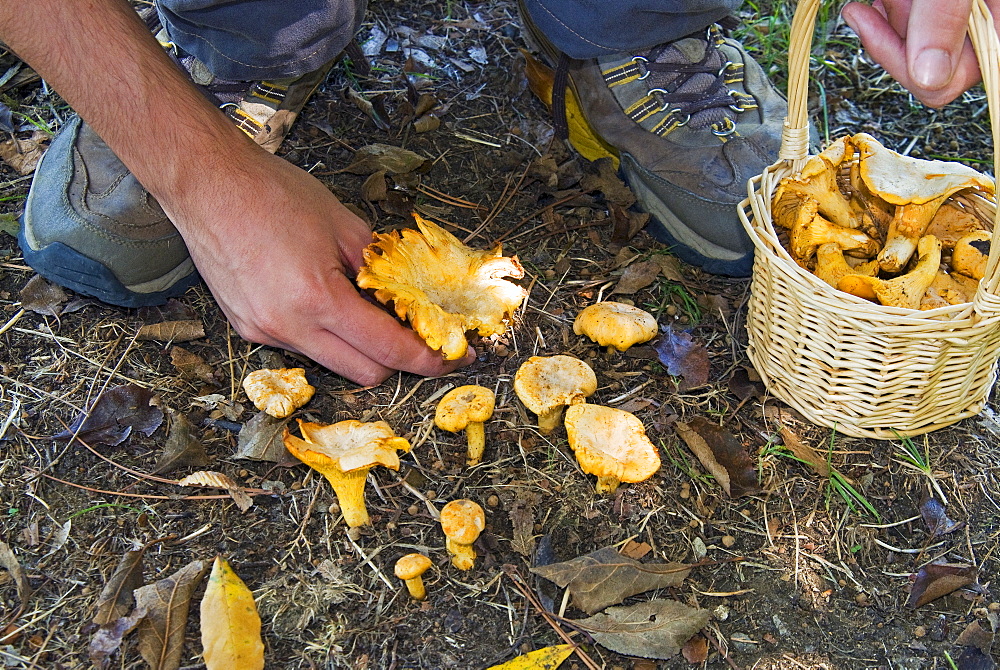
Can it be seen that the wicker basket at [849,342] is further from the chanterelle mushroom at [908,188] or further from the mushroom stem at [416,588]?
the mushroom stem at [416,588]

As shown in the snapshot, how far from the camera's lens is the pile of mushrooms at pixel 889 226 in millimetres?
2465

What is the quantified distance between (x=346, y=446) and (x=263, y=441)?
15.1 inches

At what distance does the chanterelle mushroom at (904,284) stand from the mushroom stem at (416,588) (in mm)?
1576

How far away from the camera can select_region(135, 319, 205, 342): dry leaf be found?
2.87 metres

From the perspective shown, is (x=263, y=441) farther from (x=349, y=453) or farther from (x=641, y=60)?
(x=641, y=60)

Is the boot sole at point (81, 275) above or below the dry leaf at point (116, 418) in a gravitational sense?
above

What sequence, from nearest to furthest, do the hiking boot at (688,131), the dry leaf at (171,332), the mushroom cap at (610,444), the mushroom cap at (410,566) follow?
the mushroom cap at (410,566) < the mushroom cap at (610,444) < the dry leaf at (171,332) < the hiking boot at (688,131)

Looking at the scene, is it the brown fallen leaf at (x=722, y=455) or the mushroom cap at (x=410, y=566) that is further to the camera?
the brown fallen leaf at (x=722, y=455)

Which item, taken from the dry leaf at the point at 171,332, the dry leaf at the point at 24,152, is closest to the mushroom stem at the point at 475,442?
the dry leaf at the point at 171,332

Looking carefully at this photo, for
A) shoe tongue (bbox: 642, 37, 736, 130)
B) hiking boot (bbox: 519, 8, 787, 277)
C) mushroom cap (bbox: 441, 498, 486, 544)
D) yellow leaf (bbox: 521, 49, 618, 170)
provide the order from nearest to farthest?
mushroom cap (bbox: 441, 498, 486, 544)
hiking boot (bbox: 519, 8, 787, 277)
shoe tongue (bbox: 642, 37, 736, 130)
yellow leaf (bbox: 521, 49, 618, 170)

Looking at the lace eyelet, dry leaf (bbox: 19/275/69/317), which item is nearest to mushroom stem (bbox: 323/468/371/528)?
dry leaf (bbox: 19/275/69/317)

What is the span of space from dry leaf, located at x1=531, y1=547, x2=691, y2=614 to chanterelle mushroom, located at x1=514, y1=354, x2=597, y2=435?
460 mm

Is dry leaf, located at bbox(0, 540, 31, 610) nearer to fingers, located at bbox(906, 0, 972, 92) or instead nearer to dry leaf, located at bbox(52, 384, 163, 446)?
dry leaf, located at bbox(52, 384, 163, 446)

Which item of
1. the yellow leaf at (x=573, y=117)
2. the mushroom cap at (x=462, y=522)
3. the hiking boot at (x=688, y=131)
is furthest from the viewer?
the yellow leaf at (x=573, y=117)
